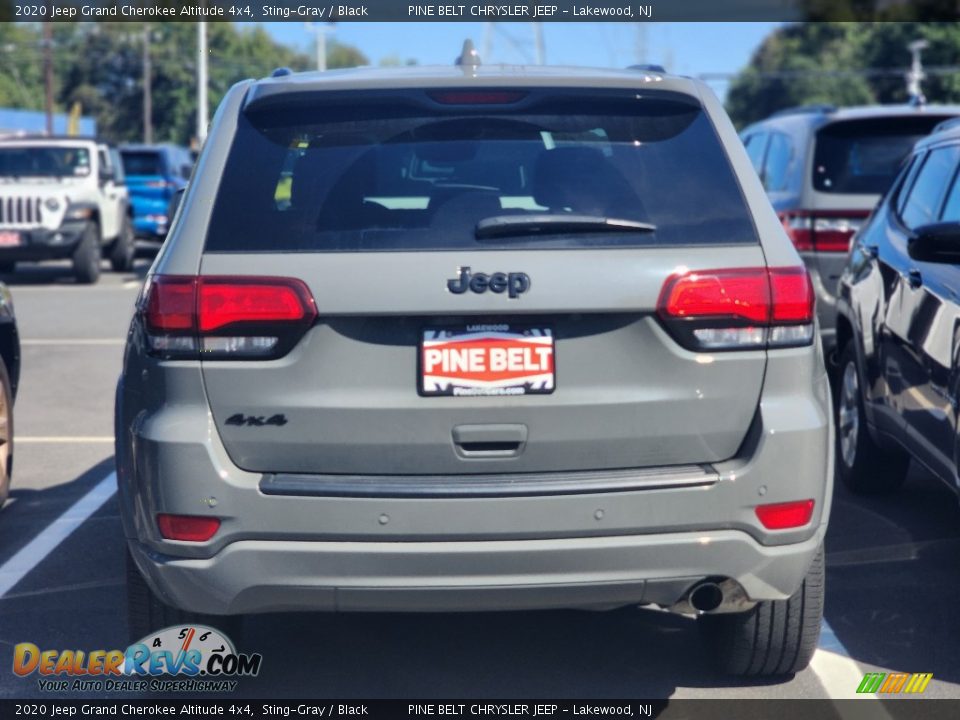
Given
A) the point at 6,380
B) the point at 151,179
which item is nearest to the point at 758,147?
the point at 6,380

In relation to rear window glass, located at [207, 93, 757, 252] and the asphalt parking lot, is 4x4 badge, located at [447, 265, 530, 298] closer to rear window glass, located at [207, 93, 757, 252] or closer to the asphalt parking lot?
rear window glass, located at [207, 93, 757, 252]

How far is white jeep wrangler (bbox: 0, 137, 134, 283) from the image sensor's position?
19.9 m

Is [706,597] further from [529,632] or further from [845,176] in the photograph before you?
[845,176]

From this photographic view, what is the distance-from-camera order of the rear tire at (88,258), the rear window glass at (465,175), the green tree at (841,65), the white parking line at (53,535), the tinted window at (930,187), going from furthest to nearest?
the green tree at (841,65), the rear tire at (88,258), the tinted window at (930,187), the white parking line at (53,535), the rear window glass at (465,175)

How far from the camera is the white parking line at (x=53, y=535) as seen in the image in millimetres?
5902

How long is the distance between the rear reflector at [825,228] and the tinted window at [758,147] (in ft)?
6.89

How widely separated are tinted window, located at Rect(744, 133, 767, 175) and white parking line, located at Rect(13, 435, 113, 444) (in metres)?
5.41

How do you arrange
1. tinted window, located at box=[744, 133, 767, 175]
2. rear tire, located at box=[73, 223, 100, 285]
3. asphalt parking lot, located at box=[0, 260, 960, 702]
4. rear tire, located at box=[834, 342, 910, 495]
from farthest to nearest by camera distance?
rear tire, located at box=[73, 223, 100, 285] < tinted window, located at box=[744, 133, 767, 175] < rear tire, located at box=[834, 342, 910, 495] < asphalt parking lot, located at box=[0, 260, 960, 702]

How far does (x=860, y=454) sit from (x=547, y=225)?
370 cm

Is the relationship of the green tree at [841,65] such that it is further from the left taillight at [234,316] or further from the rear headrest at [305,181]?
the left taillight at [234,316]

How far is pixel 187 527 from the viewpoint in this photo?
12.6ft

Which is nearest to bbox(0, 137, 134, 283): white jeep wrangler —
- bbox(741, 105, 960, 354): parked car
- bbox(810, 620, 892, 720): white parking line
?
bbox(741, 105, 960, 354): parked car

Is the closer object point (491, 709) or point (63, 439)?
point (491, 709)

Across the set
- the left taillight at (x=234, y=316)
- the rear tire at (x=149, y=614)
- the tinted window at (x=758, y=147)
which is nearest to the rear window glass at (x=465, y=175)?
the left taillight at (x=234, y=316)
